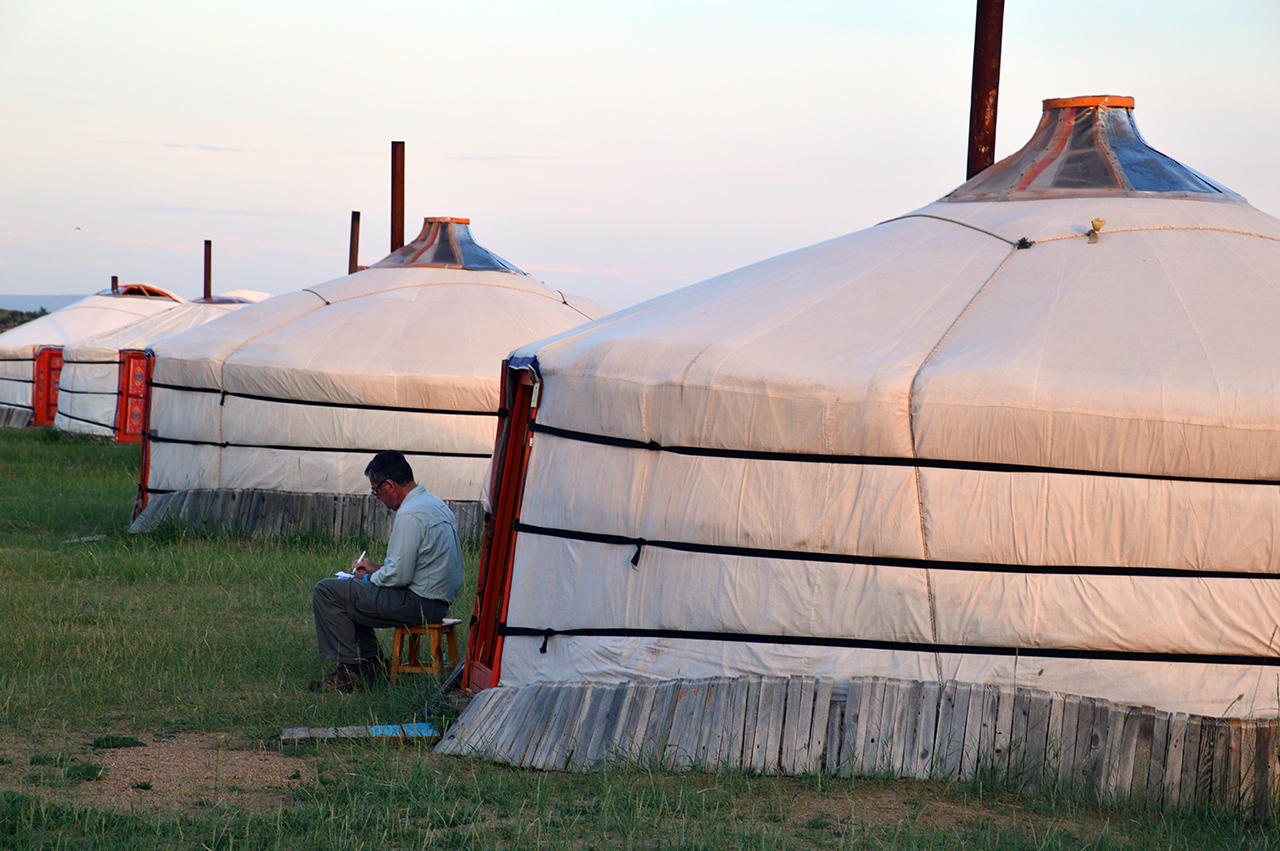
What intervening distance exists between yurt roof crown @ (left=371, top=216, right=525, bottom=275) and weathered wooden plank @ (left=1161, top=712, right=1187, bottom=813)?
833cm

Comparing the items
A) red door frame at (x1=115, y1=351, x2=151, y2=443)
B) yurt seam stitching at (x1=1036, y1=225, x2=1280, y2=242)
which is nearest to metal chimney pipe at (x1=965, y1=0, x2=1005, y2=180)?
yurt seam stitching at (x1=1036, y1=225, x2=1280, y2=242)

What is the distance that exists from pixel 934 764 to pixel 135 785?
247 centimetres

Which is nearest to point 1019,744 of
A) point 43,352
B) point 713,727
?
point 713,727

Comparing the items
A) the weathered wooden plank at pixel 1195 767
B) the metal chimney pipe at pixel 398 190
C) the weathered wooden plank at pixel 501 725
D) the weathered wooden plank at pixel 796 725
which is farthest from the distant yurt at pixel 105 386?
the weathered wooden plank at pixel 1195 767

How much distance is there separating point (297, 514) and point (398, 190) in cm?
551

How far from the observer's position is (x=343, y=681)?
17.1 ft

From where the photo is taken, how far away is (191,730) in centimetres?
467

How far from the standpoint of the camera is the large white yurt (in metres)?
4.11

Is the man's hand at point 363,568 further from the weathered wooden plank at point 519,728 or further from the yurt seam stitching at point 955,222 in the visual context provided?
the yurt seam stitching at point 955,222

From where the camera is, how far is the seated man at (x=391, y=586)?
5.15m

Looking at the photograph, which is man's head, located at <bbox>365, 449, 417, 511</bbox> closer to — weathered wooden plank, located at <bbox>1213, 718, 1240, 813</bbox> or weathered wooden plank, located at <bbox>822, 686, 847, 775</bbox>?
weathered wooden plank, located at <bbox>822, 686, 847, 775</bbox>

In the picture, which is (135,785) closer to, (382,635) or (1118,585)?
(382,635)

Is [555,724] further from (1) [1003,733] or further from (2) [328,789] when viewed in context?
(1) [1003,733]

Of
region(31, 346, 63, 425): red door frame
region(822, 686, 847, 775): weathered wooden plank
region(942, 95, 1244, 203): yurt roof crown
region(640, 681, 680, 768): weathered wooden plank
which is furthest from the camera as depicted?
region(31, 346, 63, 425): red door frame
